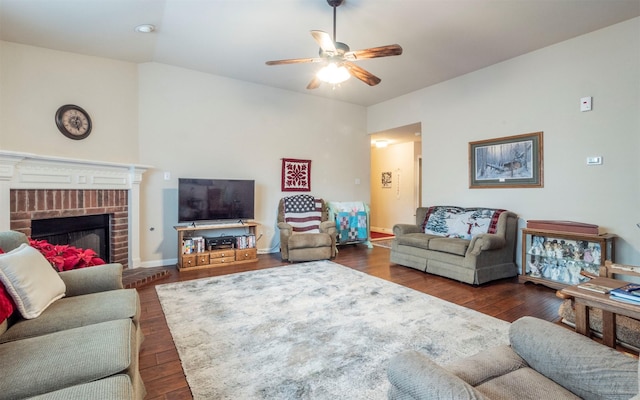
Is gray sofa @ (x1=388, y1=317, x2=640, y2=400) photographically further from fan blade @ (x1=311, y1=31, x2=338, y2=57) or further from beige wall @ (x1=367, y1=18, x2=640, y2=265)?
beige wall @ (x1=367, y1=18, x2=640, y2=265)

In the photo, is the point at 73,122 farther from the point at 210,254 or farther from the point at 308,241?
the point at 308,241

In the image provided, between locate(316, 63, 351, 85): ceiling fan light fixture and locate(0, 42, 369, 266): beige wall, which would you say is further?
locate(0, 42, 369, 266): beige wall

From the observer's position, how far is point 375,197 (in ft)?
28.5

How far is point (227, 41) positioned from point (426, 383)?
393cm

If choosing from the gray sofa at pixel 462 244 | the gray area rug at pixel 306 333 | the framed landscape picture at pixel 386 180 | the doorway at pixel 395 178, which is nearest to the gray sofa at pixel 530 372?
the gray area rug at pixel 306 333

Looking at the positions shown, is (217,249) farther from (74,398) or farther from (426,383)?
(426,383)

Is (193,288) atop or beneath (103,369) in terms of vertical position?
beneath

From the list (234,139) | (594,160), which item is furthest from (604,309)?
(234,139)

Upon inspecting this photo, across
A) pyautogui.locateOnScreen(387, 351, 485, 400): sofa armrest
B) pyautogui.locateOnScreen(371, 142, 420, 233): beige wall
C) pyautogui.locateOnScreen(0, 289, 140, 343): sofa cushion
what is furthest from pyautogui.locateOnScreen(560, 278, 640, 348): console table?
pyautogui.locateOnScreen(371, 142, 420, 233): beige wall

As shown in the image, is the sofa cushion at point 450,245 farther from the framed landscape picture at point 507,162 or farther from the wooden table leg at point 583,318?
the wooden table leg at point 583,318

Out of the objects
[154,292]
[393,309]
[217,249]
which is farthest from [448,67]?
[154,292]

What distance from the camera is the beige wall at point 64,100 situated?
3291 mm

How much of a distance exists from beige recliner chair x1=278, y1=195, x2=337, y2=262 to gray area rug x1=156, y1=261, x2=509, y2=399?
1.07 metres

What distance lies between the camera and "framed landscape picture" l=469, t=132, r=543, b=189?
387 centimetres
